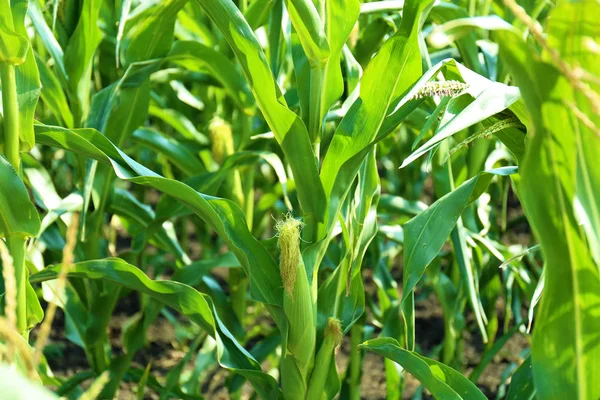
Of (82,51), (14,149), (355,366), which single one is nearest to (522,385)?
(355,366)

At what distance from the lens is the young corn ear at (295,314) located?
110cm

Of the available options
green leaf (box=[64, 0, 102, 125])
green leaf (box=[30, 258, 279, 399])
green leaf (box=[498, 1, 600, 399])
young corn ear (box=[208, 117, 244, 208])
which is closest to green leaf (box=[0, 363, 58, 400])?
green leaf (box=[498, 1, 600, 399])

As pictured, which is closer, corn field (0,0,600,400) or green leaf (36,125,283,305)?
corn field (0,0,600,400)

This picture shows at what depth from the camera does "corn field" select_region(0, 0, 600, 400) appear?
0.80 metres

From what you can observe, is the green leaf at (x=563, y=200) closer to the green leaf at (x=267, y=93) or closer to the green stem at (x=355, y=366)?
the green leaf at (x=267, y=93)

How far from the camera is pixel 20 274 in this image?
1129mm

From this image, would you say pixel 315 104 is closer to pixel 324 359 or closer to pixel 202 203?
pixel 202 203

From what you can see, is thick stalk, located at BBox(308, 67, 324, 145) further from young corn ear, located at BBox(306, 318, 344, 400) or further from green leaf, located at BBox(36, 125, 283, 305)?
young corn ear, located at BBox(306, 318, 344, 400)

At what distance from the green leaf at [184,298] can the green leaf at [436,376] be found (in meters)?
0.25

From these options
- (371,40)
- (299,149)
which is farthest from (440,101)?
(371,40)

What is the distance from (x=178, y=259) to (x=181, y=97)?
50cm

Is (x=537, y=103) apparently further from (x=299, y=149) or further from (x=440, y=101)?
(x=299, y=149)

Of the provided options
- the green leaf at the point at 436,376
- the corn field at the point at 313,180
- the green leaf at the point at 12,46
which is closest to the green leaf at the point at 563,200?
the corn field at the point at 313,180

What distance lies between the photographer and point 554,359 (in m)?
0.91
